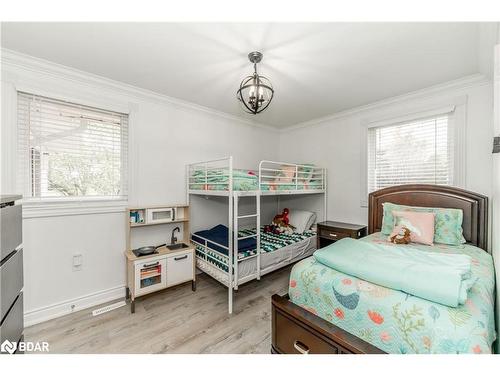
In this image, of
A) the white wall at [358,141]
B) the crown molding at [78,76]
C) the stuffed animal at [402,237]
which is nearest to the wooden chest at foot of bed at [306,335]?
the stuffed animal at [402,237]

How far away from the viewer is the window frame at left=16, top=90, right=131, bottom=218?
200 cm

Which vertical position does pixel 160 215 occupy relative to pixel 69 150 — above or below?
below

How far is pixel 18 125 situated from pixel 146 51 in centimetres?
139

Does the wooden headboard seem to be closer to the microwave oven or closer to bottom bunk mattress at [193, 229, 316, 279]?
bottom bunk mattress at [193, 229, 316, 279]

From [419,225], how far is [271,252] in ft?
5.29

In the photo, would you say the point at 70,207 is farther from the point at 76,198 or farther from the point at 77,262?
the point at 77,262

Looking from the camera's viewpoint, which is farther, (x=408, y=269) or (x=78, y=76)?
(x=78, y=76)

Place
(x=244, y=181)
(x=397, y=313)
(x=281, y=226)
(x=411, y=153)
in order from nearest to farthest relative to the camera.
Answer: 1. (x=397, y=313)
2. (x=244, y=181)
3. (x=411, y=153)
4. (x=281, y=226)

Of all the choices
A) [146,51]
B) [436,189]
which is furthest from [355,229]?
[146,51]

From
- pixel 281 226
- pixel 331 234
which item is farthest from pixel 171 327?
pixel 331 234

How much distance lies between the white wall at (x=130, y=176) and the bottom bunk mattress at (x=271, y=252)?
0.89 m

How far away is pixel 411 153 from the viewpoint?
112 inches
